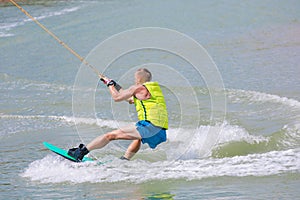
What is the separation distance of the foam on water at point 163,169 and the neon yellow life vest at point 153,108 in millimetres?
633

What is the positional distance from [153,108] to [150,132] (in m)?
0.33

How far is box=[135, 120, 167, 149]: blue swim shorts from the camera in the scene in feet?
29.0

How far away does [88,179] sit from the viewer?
8.56m

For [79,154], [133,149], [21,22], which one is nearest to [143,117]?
[133,149]

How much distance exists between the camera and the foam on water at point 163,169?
8.42 metres

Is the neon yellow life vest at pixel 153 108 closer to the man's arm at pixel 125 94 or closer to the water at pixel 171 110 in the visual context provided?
the man's arm at pixel 125 94

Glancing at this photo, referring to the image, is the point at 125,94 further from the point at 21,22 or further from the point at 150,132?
the point at 21,22

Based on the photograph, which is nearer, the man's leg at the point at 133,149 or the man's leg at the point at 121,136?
the man's leg at the point at 121,136

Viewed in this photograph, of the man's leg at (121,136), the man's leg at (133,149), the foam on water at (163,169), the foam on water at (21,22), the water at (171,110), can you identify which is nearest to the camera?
the water at (171,110)

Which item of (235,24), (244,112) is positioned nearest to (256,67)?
(244,112)

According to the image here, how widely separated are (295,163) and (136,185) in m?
2.15

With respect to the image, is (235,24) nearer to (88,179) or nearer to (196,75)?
(196,75)

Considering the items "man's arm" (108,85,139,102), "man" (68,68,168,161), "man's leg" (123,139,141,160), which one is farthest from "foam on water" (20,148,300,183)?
"man's arm" (108,85,139,102)

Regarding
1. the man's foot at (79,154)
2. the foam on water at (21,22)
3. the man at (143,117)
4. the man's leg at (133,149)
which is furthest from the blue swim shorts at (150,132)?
the foam on water at (21,22)
